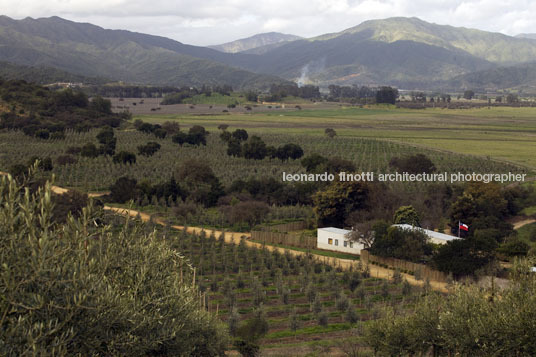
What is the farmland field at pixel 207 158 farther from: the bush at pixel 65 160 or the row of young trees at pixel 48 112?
the row of young trees at pixel 48 112

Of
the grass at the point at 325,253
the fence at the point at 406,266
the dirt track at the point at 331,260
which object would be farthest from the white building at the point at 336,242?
the dirt track at the point at 331,260

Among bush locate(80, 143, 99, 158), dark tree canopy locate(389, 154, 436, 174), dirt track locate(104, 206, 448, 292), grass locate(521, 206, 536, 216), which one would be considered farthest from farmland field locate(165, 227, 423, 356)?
bush locate(80, 143, 99, 158)

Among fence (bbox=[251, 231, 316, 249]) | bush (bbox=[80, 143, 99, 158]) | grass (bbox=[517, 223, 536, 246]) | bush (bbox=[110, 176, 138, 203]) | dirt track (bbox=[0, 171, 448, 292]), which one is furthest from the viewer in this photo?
bush (bbox=[80, 143, 99, 158])

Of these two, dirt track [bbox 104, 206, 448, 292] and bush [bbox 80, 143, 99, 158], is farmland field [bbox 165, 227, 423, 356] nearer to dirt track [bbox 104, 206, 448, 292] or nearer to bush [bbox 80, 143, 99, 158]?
dirt track [bbox 104, 206, 448, 292]

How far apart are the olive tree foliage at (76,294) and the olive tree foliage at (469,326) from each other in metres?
6.91

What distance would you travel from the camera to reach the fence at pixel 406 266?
32.8 metres

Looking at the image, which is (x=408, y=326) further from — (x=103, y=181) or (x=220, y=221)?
(x=103, y=181)

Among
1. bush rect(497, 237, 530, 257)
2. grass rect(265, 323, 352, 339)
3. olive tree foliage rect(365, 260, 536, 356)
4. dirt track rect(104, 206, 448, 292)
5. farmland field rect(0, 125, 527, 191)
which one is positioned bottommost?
dirt track rect(104, 206, 448, 292)

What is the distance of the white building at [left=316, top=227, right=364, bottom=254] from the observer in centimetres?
3875

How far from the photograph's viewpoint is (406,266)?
1367 inches

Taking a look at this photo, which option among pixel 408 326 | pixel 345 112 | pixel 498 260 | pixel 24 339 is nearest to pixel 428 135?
pixel 345 112

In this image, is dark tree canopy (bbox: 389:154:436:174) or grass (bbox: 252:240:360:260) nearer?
grass (bbox: 252:240:360:260)

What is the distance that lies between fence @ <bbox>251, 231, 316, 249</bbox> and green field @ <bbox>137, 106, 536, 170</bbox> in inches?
1875

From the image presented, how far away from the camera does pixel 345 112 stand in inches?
7313
